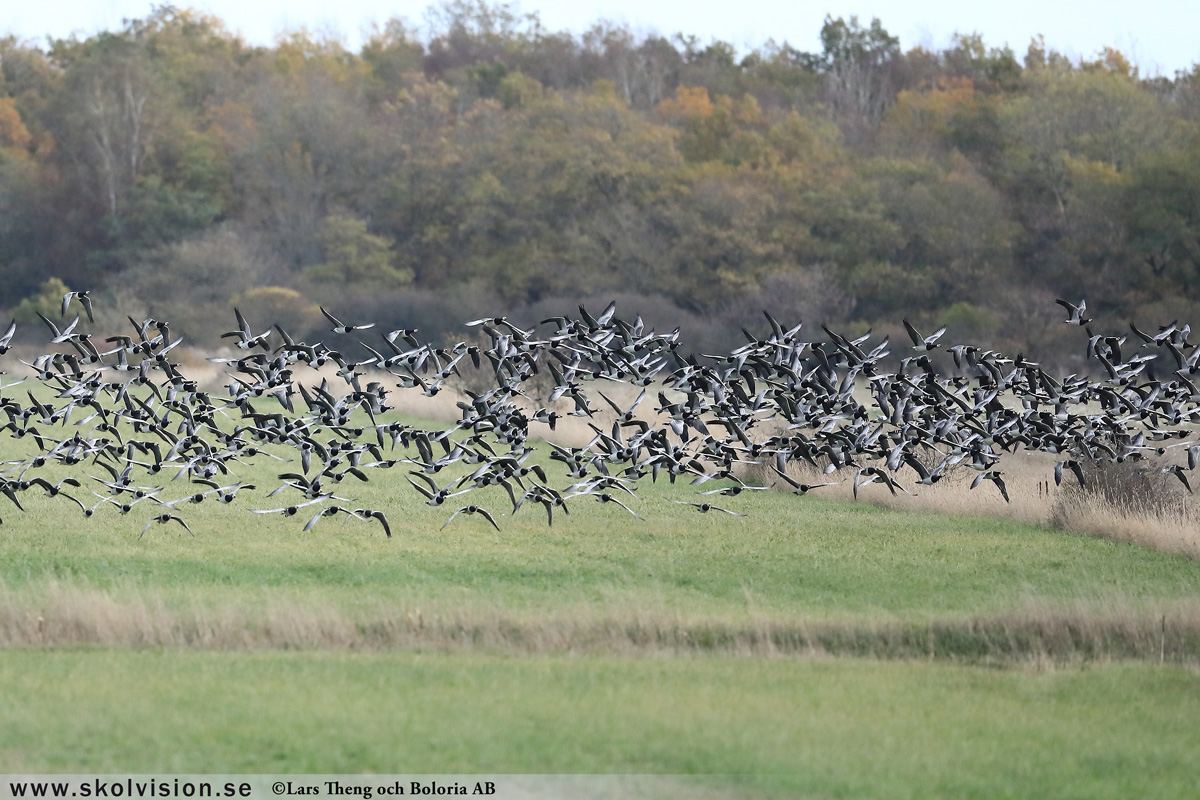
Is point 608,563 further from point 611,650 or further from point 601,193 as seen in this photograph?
point 601,193

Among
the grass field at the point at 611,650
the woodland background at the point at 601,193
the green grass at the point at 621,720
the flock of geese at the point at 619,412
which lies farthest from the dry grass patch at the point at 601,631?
the woodland background at the point at 601,193

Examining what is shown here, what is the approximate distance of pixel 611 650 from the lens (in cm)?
1435

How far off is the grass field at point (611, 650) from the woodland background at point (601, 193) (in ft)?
131

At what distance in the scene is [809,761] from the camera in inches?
402

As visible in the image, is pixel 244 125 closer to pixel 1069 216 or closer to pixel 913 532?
pixel 1069 216

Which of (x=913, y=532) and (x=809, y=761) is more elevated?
(x=809, y=761)

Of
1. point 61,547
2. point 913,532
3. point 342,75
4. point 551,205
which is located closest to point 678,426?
point 913,532

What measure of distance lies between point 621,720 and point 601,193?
63.0 meters

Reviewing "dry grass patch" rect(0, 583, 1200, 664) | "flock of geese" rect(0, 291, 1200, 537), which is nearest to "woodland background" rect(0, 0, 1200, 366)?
"flock of geese" rect(0, 291, 1200, 537)

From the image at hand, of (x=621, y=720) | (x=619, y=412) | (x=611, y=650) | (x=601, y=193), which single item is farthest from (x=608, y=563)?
(x=601, y=193)

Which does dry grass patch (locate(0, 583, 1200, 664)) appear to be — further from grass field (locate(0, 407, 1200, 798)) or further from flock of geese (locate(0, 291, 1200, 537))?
flock of geese (locate(0, 291, 1200, 537))

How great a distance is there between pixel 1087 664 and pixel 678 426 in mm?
7273

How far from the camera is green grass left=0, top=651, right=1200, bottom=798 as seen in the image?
1012 cm

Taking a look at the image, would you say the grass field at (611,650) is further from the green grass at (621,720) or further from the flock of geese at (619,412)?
the flock of geese at (619,412)
